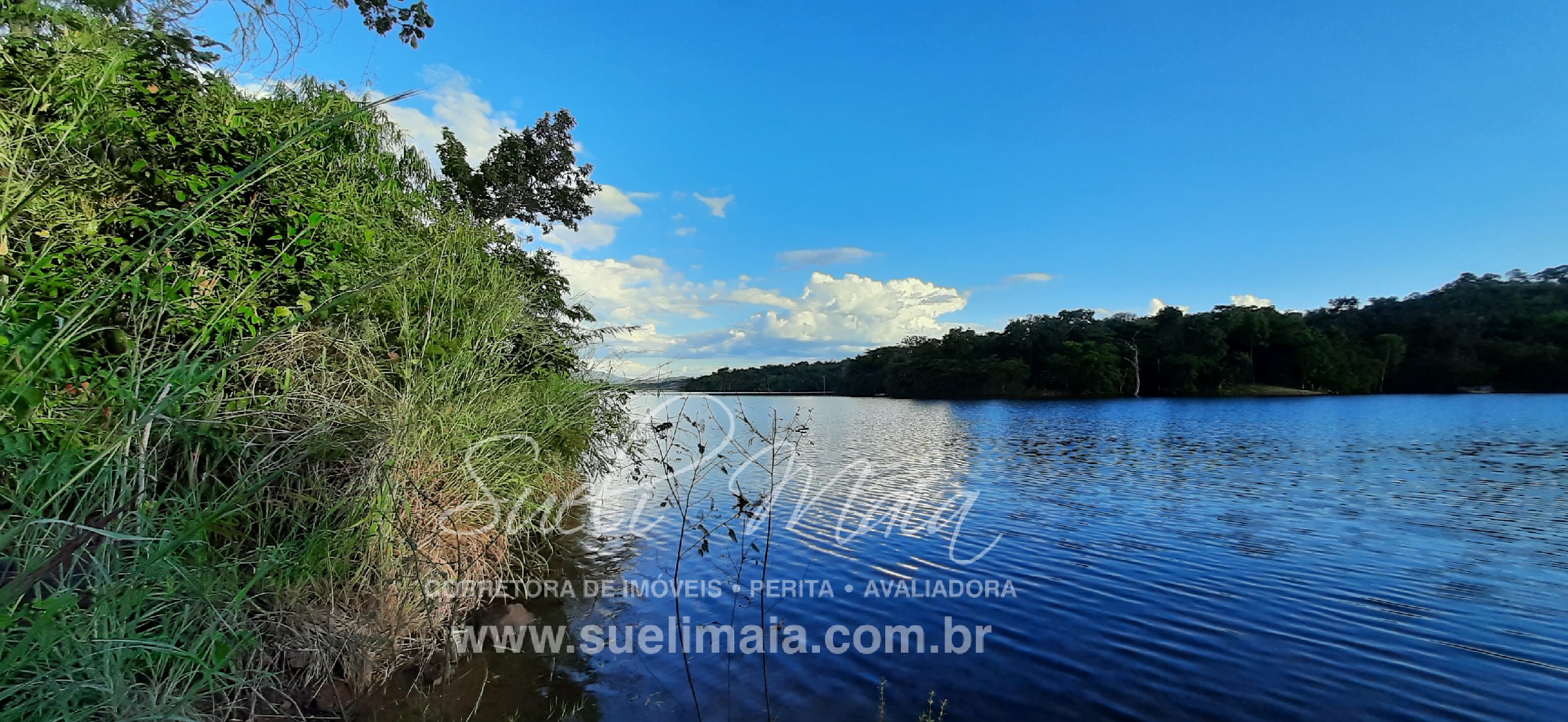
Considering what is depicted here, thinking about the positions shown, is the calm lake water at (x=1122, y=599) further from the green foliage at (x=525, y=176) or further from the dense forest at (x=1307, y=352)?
the dense forest at (x=1307, y=352)

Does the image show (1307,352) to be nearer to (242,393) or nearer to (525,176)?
(525,176)

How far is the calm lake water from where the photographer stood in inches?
211

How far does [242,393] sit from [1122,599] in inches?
366

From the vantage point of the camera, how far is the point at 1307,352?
8194cm

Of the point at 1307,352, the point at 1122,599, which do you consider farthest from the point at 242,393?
the point at 1307,352

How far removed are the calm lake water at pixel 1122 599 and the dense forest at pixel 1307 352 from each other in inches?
2388

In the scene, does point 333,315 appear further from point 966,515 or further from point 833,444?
point 833,444

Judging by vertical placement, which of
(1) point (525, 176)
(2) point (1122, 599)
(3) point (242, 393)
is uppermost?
(1) point (525, 176)

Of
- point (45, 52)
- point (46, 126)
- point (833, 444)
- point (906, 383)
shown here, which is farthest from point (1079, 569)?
point (906, 383)

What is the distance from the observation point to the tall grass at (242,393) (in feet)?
10.4

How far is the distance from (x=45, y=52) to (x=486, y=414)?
391 cm

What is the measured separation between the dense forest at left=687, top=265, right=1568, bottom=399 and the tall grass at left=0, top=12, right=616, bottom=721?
2686 inches

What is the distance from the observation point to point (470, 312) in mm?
6578

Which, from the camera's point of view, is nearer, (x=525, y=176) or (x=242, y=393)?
(x=242, y=393)
